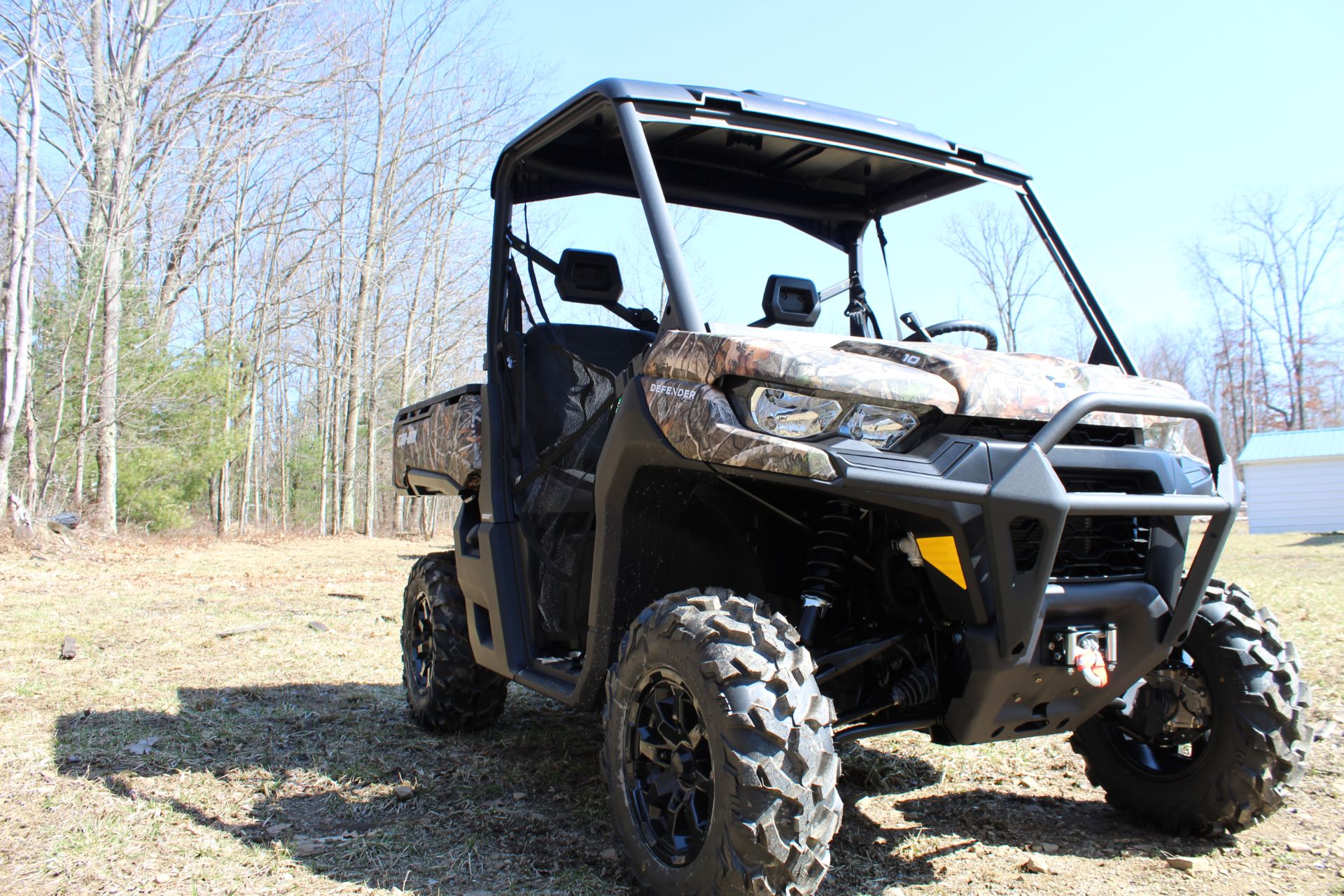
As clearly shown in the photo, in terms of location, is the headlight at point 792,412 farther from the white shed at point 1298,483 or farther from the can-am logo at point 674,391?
the white shed at point 1298,483

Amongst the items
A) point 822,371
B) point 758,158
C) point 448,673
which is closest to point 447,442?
point 448,673

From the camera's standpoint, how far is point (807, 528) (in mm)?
3168

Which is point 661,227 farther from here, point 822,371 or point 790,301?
point 790,301

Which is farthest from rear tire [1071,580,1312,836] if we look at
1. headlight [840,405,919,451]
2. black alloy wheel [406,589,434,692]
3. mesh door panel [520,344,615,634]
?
black alloy wheel [406,589,434,692]

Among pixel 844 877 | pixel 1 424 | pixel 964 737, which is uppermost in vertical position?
pixel 1 424

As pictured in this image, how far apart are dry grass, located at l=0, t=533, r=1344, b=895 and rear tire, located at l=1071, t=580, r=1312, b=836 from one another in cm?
16

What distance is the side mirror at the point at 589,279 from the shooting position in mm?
3705

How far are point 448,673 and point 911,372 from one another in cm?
305

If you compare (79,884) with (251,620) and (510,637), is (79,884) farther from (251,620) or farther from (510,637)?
(251,620)

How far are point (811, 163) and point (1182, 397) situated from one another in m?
1.87

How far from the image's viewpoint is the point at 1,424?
13.0 metres

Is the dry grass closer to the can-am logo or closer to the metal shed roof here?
the can-am logo

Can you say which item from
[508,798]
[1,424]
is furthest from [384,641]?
[1,424]

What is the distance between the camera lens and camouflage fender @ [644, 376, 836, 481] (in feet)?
7.98
